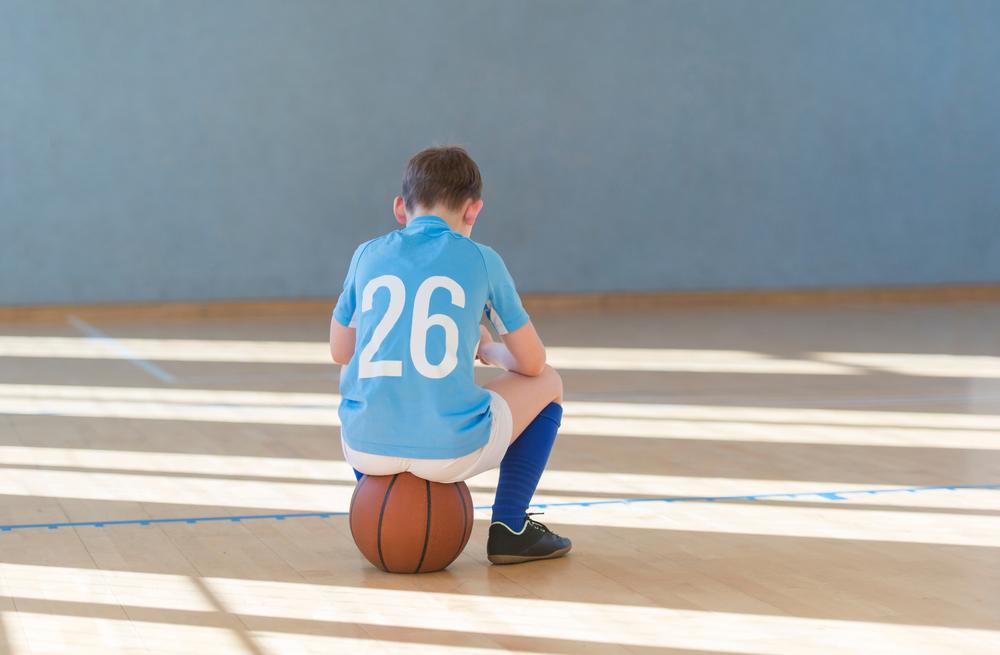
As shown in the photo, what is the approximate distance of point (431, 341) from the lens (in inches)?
89.9

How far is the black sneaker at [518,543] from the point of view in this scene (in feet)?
8.14

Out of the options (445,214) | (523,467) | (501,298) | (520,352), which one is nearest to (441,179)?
(445,214)

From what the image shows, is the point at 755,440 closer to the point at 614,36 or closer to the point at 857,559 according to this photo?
the point at 857,559

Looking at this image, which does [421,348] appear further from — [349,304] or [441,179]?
[441,179]

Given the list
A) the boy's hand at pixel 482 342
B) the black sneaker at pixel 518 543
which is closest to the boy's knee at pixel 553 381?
the boy's hand at pixel 482 342

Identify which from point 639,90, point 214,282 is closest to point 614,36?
point 639,90

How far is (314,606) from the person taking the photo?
221cm

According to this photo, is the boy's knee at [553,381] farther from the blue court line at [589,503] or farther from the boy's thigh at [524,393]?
the blue court line at [589,503]

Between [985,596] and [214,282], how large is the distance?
649cm

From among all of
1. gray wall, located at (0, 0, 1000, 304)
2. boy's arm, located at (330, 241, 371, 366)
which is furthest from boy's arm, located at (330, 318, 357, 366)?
gray wall, located at (0, 0, 1000, 304)

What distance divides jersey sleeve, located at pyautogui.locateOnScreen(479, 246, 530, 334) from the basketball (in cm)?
31

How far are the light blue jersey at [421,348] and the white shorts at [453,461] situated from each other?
0.05ft

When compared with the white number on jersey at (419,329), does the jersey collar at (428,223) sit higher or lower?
higher

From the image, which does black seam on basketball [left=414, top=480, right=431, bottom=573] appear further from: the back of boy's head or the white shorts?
the back of boy's head
